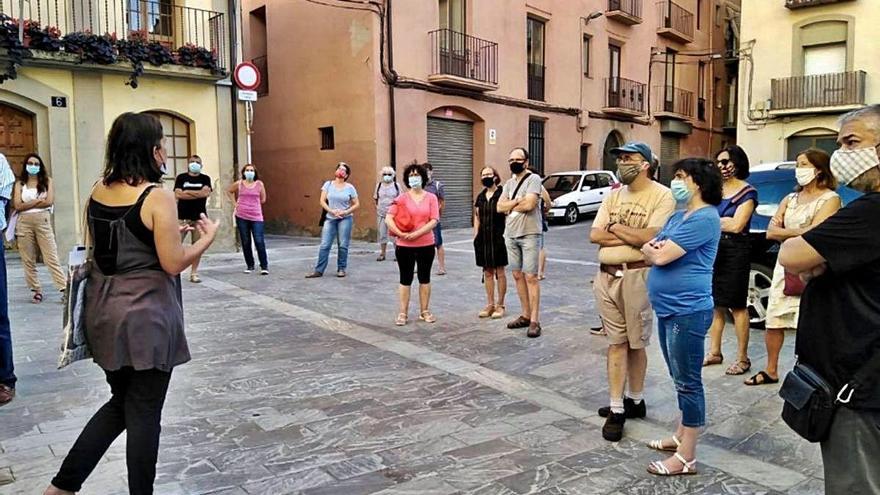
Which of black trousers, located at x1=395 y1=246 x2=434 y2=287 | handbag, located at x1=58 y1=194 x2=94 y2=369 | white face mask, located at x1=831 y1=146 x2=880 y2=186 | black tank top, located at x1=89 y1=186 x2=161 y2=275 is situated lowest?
black trousers, located at x1=395 y1=246 x2=434 y2=287

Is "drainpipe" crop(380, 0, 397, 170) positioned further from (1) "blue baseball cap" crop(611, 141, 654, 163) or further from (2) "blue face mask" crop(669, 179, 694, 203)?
(2) "blue face mask" crop(669, 179, 694, 203)

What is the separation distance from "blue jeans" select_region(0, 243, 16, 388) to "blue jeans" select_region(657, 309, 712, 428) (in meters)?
4.11

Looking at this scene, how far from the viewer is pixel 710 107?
30312mm

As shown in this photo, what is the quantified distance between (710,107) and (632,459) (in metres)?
29.6

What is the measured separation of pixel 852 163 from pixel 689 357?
1.59 m

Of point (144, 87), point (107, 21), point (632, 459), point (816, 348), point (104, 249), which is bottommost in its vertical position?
point (632, 459)

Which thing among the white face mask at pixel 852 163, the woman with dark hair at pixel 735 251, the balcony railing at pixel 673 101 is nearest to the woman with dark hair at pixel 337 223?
the woman with dark hair at pixel 735 251

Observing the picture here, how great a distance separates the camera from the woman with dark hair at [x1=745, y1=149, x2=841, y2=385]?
4625 millimetres

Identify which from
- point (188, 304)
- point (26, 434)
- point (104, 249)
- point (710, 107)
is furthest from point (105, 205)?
point (710, 107)

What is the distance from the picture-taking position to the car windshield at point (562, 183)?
Result: 20.7 meters

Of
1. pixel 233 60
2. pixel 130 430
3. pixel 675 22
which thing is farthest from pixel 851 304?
pixel 675 22

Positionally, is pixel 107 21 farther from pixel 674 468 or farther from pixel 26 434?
pixel 674 468

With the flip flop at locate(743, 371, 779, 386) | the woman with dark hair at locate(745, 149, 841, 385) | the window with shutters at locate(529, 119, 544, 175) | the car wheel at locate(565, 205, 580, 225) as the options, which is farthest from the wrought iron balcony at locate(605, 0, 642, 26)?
the flip flop at locate(743, 371, 779, 386)

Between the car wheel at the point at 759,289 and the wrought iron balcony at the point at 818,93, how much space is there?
640 inches
